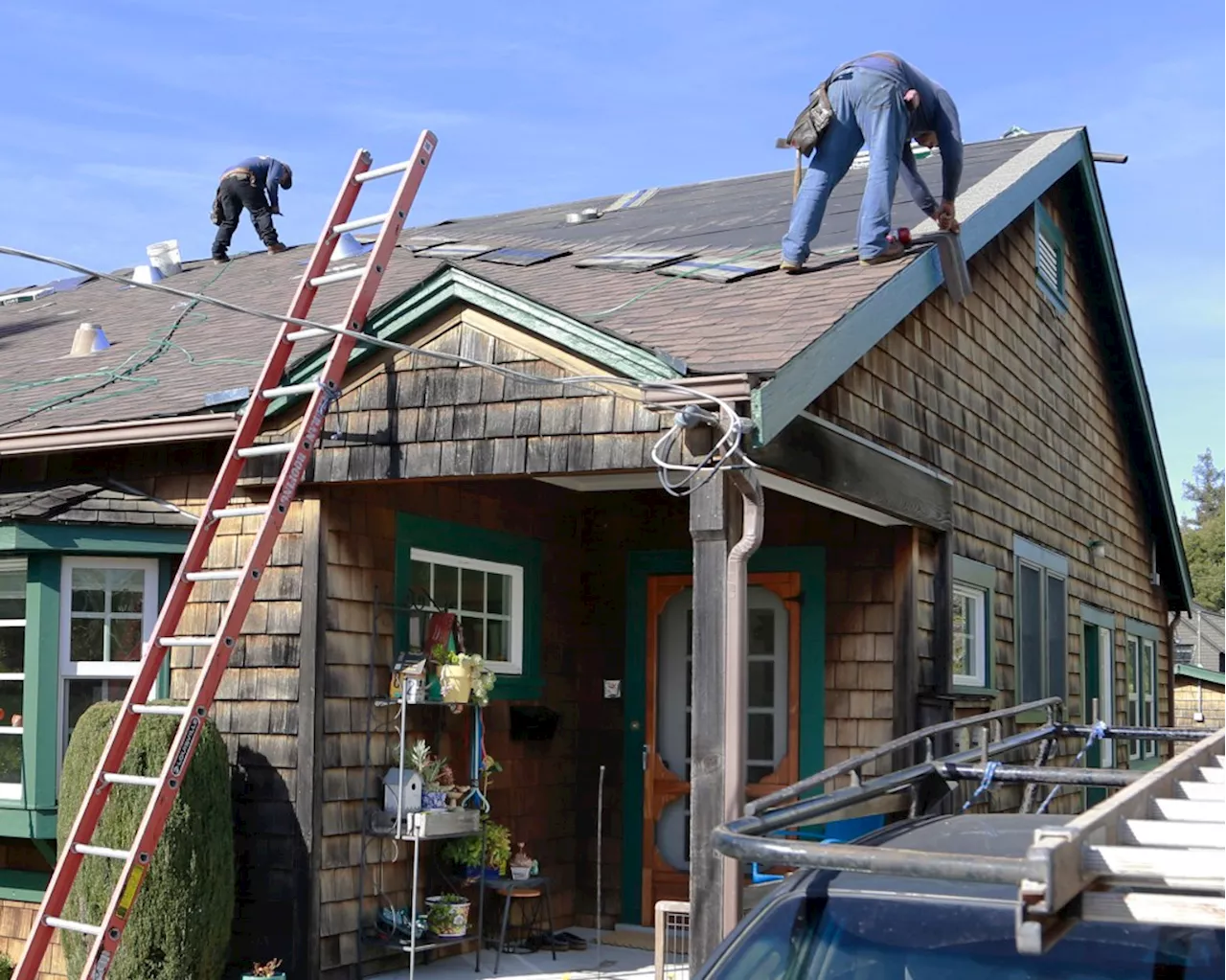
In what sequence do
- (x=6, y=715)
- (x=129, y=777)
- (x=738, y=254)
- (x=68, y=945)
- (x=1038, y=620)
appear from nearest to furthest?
(x=129, y=777)
(x=68, y=945)
(x=6, y=715)
(x=738, y=254)
(x=1038, y=620)

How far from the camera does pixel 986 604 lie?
9953mm

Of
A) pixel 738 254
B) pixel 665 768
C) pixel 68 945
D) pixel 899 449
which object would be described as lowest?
pixel 68 945

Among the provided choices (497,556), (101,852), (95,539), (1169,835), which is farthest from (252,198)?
(1169,835)

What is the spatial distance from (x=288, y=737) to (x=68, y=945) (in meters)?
1.39

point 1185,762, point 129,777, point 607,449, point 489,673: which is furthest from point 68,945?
point 1185,762

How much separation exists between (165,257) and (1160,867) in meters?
12.6

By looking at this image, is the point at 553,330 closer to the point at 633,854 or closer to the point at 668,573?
the point at 668,573

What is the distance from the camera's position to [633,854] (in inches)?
373

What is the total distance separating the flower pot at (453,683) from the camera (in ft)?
26.4

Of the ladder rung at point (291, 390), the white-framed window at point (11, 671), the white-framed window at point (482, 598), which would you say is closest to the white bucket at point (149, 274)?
the white-framed window at point (11, 671)

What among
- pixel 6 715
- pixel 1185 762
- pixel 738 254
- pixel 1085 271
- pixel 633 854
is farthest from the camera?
pixel 1085 271

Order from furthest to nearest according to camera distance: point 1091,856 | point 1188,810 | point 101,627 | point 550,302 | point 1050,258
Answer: point 1050,258 < point 101,627 < point 550,302 < point 1188,810 < point 1091,856

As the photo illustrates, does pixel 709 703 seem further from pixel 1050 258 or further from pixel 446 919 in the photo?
pixel 1050 258

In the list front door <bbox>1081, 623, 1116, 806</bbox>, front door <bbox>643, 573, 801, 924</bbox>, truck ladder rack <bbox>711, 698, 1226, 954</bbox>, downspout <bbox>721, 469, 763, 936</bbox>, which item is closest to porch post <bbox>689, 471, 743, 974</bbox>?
downspout <bbox>721, 469, 763, 936</bbox>
